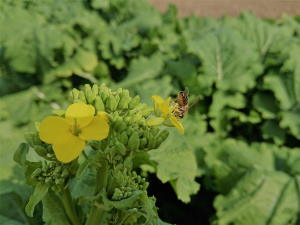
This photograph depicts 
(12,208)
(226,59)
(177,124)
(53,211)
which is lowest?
(226,59)

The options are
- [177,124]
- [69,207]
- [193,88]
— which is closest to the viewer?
[177,124]

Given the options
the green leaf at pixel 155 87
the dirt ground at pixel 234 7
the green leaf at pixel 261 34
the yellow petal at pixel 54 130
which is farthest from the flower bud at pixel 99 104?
the dirt ground at pixel 234 7

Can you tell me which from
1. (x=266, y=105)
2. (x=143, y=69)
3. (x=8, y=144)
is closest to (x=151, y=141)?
(x=8, y=144)

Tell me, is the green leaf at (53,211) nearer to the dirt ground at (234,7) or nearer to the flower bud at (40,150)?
the flower bud at (40,150)

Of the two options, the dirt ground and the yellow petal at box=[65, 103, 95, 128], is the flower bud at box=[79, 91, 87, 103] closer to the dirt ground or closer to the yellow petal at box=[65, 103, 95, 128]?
the yellow petal at box=[65, 103, 95, 128]

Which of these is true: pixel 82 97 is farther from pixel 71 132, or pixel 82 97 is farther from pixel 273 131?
pixel 273 131

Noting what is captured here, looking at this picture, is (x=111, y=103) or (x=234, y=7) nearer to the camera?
(x=111, y=103)

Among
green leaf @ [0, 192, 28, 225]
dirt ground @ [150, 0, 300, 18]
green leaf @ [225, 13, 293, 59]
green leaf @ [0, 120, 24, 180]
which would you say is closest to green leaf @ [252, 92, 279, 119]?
green leaf @ [225, 13, 293, 59]
